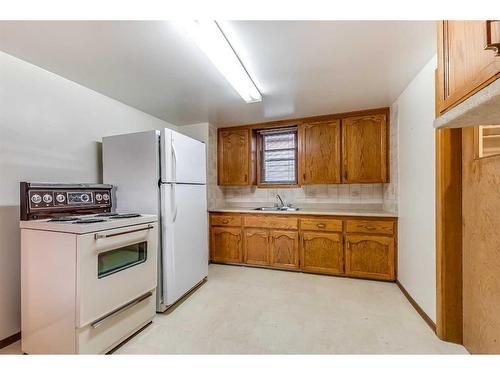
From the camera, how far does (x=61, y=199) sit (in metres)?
1.89

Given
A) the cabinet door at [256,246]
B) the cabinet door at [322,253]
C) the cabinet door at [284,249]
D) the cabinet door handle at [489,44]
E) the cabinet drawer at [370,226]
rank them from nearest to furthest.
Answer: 1. the cabinet door handle at [489,44]
2. the cabinet drawer at [370,226]
3. the cabinet door at [322,253]
4. the cabinet door at [284,249]
5. the cabinet door at [256,246]

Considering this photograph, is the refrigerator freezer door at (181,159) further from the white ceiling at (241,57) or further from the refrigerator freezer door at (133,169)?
the white ceiling at (241,57)

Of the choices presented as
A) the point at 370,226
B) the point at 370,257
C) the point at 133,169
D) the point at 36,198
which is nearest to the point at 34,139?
the point at 36,198

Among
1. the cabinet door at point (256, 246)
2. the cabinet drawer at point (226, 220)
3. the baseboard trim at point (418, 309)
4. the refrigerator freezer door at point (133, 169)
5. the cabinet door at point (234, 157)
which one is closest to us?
the baseboard trim at point (418, 309)

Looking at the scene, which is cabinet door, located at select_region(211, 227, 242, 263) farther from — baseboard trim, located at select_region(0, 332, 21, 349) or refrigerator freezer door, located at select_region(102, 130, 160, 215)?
baseboard trim, located at select_region(0, 332, 21, 349)

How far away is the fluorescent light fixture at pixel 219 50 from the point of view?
54.1 inches

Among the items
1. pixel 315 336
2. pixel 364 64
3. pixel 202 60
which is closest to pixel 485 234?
pixel 315 336

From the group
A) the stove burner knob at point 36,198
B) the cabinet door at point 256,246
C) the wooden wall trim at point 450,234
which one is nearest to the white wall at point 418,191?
the wooden wall trim at point 450,234

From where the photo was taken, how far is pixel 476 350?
4.94ft

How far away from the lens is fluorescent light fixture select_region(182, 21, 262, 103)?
138 centimetres

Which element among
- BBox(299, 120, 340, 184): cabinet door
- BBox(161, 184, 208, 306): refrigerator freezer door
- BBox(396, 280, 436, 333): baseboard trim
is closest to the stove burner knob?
BBox(161, 184, 208, 306): refrigerator freezer door

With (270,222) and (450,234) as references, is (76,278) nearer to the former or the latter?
(270,222)

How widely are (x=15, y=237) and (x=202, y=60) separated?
2.02 m

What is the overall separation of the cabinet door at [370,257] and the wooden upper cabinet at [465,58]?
2.18 m
